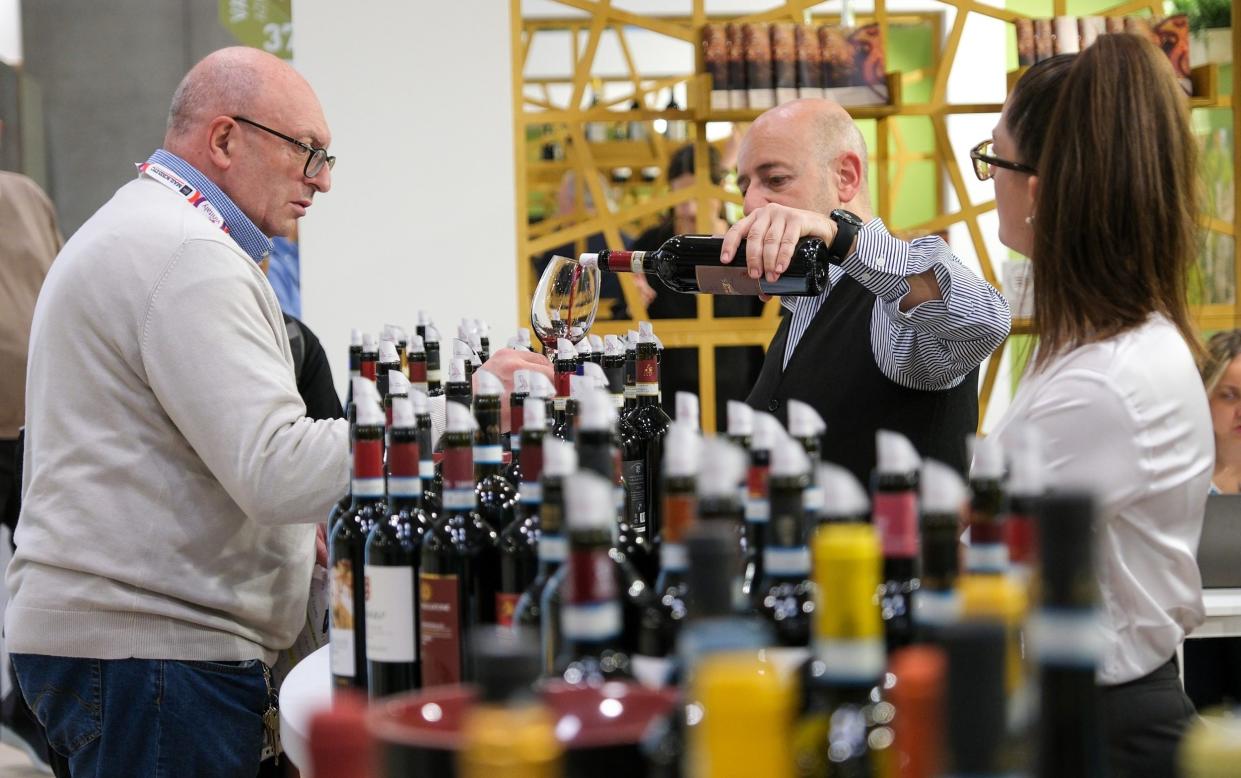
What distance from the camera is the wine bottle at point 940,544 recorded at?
3.16ft

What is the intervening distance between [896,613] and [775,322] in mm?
4278

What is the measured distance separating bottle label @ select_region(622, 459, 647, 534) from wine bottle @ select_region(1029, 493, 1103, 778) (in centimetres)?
127

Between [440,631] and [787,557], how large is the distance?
1.48 ft

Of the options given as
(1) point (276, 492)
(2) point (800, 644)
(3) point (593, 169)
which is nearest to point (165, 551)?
(1) point (276, 492)

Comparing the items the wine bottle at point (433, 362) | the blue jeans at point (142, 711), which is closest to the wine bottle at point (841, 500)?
the wine bottle at point (433, 362)

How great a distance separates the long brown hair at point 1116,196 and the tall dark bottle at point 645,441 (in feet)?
2.19

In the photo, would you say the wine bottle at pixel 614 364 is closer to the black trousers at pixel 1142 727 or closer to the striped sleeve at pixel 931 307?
the striped sleeve at pixel 931 307

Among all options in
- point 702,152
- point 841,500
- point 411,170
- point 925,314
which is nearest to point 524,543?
point 841,500

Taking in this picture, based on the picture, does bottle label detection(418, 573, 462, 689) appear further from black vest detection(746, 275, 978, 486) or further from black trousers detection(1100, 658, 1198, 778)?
black vest detection(746, 275, 978, 486)

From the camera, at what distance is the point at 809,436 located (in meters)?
1.33

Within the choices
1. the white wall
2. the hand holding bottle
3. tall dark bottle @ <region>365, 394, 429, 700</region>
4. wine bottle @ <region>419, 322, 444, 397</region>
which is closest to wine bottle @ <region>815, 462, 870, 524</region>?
tall dark bottle @ <region>365, 394, 429, 700</region>

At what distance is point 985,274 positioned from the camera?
18.1ft

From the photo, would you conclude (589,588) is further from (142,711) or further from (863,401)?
(863,401)

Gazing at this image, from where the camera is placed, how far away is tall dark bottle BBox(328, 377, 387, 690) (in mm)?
1492
